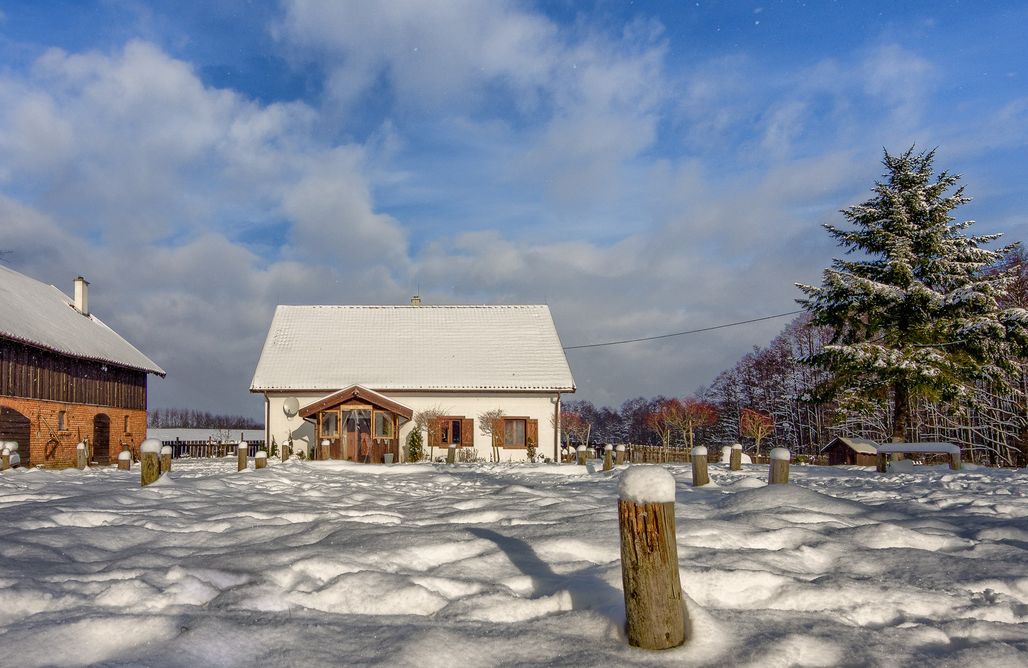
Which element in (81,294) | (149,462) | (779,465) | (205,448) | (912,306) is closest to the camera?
(779,465)

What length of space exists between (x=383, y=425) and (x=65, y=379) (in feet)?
39.0

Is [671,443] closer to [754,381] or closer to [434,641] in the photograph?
[754,381]

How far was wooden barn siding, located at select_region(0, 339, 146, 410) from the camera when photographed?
69.9ft

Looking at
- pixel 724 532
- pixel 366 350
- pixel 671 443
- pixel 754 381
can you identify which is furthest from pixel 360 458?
pixel 671 443

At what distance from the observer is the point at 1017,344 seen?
1795cm

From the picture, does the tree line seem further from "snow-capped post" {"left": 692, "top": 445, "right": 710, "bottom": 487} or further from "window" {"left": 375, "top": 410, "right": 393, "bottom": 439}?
"window" {"left": 375, "top": 410, "right": 393, "bottom": 439}

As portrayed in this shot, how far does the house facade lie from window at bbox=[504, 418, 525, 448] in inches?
609

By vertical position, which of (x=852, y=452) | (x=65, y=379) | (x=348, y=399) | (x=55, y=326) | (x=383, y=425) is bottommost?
(x=852, y=452)

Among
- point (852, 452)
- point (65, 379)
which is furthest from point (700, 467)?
point (65, 379)

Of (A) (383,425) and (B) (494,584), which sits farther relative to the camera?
(A) (383,425)

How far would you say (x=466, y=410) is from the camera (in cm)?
2423

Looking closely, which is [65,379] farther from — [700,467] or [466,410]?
[700,467]

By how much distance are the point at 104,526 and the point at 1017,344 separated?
21025 mm

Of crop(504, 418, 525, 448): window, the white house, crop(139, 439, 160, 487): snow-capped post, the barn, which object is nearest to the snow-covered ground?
crop(139, 439, 160, 487): snow-capped post
